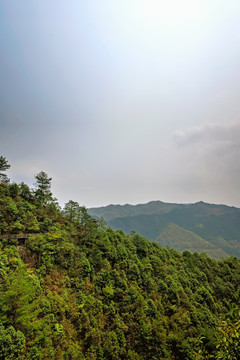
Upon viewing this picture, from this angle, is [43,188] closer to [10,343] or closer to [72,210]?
[72,210]

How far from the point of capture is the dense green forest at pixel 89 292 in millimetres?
11859

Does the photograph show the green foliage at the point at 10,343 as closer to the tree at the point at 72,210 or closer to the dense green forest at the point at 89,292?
the dense green forest at the point at 89,292

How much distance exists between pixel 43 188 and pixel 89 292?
1738 centimetres

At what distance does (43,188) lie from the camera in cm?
2844

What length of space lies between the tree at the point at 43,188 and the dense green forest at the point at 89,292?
5.9 inches

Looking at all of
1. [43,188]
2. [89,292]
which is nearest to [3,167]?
[43,188]

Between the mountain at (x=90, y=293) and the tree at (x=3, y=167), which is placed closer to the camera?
the mountain at (x=90, y=293)

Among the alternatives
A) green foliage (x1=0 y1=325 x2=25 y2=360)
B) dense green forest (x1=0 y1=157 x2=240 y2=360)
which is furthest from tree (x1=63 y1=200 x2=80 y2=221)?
green foliage (x1=0 y1=325 x2=25 y2=360)

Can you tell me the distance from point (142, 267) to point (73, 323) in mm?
11107

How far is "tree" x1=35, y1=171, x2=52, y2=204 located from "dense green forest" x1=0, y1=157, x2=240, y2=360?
15 cm

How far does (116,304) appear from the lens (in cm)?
1855

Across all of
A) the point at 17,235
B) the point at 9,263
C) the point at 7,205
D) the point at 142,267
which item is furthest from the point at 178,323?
the point at 7,205

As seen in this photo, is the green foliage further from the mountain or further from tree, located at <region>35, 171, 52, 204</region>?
tree, located at <region>35, 171, 52, 204</region>

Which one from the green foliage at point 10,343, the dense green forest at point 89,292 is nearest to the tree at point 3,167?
the dense green forest at point 89,292
